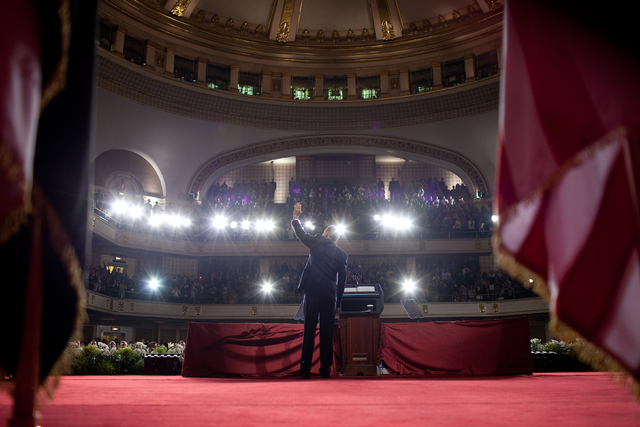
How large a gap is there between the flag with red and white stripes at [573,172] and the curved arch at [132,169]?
63.2 feet

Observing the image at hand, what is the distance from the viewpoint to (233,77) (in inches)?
813

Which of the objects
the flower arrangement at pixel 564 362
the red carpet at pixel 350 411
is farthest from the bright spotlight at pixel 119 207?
the red carpet at pixel 350 411

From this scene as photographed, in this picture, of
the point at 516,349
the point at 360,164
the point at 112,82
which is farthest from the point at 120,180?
the point at 516,349

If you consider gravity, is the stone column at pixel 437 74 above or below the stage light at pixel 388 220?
above

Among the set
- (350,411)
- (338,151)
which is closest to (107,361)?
(350,411)

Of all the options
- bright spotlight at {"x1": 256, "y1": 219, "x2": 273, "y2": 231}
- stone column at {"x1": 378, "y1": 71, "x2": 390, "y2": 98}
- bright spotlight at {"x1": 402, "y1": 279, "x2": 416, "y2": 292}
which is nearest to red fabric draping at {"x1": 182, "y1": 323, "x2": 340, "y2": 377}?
bright spotlight at {"x1": 402, "y1": 279, "x2": 416, "y2": 292}

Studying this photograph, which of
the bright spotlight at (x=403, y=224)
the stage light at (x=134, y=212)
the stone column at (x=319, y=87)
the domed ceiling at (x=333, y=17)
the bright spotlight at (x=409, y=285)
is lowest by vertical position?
the bright spotlight at (x=409, y=285)

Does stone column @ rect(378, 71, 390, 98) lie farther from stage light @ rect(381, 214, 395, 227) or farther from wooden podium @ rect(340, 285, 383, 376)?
wooden podium @ rect(340, 285, 383, 376)

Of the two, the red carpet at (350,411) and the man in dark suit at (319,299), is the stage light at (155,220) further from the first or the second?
the red carpet at (350,411)

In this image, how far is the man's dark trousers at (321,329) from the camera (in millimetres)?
4957

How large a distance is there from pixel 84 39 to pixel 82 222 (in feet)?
2.32

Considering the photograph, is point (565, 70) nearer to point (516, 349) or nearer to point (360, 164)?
point (516, 349)

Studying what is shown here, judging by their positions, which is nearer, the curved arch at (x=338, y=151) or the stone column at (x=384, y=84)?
the curved arch at (x=338, y=151)

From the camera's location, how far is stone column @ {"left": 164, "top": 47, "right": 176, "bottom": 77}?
62.9 feet
